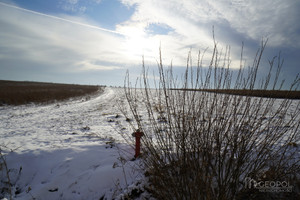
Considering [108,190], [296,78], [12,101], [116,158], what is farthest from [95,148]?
[12,101]

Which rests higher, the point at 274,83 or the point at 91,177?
the point at 274,83

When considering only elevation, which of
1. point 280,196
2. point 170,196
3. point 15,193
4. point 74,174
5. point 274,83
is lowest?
point 15,193

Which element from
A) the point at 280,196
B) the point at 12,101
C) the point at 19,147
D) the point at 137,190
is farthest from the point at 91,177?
the point at 12,101

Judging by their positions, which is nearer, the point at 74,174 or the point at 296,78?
the point at 296,78

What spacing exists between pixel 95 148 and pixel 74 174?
0.90 m

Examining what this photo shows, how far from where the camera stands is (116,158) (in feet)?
10.8

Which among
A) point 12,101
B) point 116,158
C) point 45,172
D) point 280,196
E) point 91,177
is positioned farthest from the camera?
point 12,101

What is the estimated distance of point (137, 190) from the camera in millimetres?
2377

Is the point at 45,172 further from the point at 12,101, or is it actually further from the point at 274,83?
the point at 12,101

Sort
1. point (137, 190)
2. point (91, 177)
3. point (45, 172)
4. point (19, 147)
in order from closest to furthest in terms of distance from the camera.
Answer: point (137, 190), point (91, 177), point (45, 172), point (19, 147)

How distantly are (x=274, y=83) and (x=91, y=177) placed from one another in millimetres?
3241

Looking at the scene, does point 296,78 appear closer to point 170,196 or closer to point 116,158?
point 170,196

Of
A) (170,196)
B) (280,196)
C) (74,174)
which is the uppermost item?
(170,196)

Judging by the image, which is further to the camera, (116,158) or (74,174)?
(116,158)
